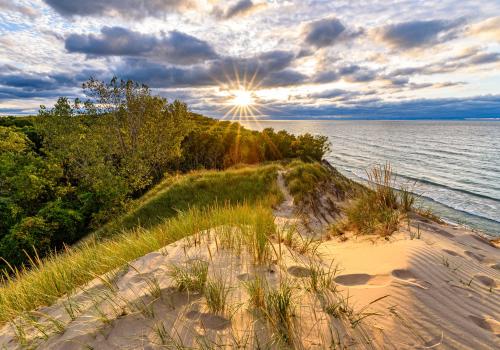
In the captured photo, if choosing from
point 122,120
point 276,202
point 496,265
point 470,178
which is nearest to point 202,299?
point 496,265

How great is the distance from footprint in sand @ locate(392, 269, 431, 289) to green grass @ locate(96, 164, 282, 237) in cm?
1124

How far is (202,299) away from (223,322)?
0.47 m

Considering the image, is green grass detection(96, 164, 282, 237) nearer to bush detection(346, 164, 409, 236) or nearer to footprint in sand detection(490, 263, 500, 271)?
bush detection(346, 164, 409, 236)

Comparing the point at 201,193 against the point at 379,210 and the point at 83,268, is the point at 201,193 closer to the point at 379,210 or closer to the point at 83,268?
the point at 379,210

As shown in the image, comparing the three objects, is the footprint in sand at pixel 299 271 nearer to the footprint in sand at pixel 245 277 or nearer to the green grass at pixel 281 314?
the footprint in sand at pixel 245 277

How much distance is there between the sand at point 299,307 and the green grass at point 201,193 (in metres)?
10.8

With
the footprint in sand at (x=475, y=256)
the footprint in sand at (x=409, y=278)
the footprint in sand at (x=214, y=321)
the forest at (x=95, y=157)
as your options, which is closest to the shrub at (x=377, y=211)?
the footprint in sand at (x=475, y=256)

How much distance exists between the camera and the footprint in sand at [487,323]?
289 centimetres

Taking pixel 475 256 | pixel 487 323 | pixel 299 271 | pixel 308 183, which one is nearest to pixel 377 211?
pixel 475 256

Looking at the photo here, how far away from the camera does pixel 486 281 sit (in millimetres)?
4074

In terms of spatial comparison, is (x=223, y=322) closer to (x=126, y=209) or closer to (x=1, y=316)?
(x=1, y=316)

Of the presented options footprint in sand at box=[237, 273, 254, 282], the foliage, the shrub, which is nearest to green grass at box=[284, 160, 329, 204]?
the shrub

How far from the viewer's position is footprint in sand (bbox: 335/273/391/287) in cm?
355

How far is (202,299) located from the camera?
3.26 meters
